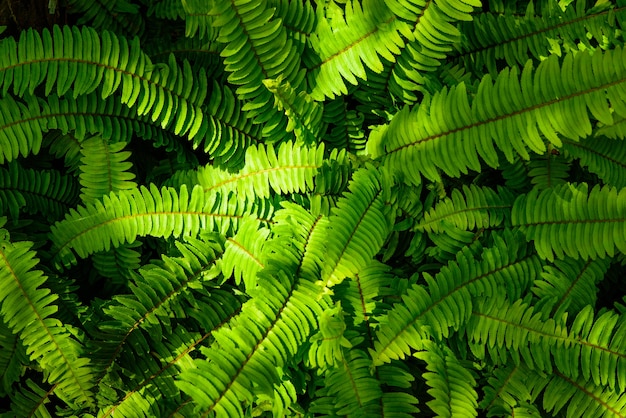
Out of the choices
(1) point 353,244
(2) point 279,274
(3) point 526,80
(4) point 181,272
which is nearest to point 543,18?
(3) point 526,80

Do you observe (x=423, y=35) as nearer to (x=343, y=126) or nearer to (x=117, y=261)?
(x=343, y=126)

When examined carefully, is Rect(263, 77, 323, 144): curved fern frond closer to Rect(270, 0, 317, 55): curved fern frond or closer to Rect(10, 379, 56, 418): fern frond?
Rect(270, 0, 317, 55): curved fern frond

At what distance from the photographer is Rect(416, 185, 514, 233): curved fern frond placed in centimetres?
237

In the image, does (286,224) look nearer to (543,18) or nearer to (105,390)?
(105,390)

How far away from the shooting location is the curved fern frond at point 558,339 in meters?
2.06

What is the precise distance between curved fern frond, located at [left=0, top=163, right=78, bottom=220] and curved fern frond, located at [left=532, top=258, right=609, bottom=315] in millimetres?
2188

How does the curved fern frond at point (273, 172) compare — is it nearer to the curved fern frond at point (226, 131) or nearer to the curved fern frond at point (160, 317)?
the curved fern frond at point (226, 131)

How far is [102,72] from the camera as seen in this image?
2.25 m

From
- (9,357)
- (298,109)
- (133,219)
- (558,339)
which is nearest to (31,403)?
(9,357)

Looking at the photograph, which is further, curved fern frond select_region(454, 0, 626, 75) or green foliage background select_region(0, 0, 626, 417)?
curved fern frond select_region(454, 0, 626, 75)

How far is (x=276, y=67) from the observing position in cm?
234

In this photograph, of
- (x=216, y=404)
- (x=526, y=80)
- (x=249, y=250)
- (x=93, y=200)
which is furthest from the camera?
(x=93, y=200)

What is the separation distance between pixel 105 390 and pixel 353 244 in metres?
1.12

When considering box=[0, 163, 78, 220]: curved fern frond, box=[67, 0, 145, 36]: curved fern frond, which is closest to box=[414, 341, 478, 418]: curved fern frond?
box=[0, 163, 78, 220]: curved fern frond
